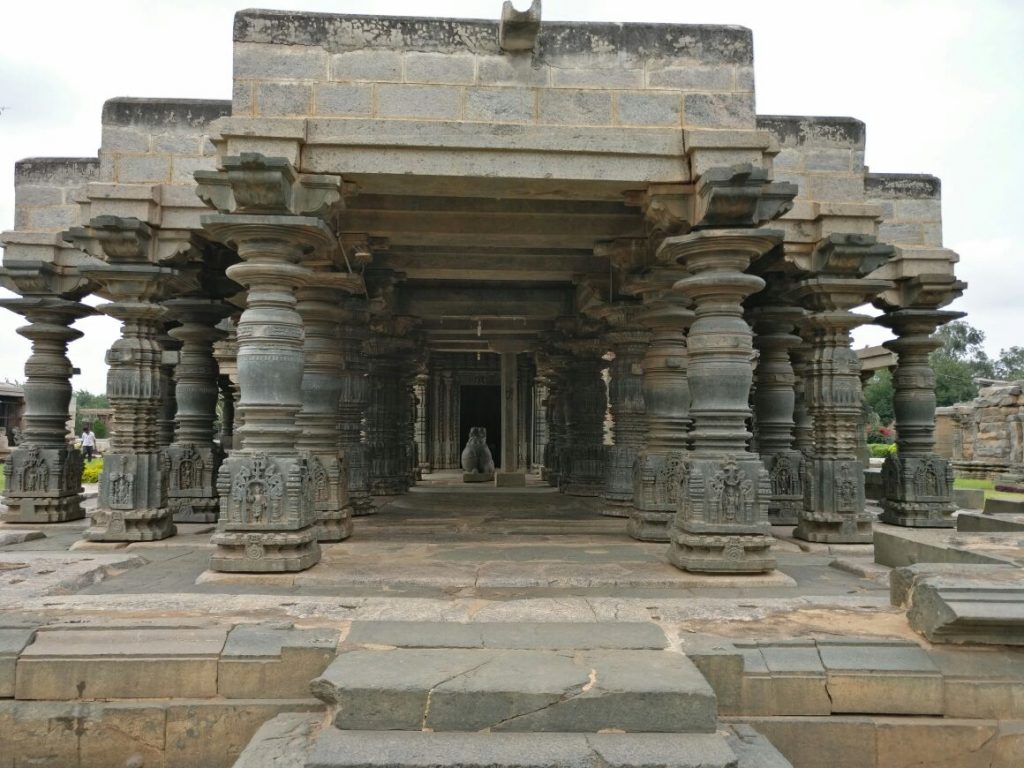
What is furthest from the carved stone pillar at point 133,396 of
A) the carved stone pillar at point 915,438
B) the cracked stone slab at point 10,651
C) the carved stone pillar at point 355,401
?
the carved stone pillar at point 915,438

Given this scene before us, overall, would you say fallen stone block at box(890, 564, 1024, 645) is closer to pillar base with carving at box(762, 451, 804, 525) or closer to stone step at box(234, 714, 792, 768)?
stone step at box(234, 714, 792, 768)

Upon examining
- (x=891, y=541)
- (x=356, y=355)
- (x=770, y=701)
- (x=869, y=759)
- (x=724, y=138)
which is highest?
(x=724, y=138)

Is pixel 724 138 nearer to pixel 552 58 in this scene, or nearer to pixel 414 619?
pixel 552 58

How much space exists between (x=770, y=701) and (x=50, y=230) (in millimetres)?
9511

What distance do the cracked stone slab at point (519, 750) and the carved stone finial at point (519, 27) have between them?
4721mm

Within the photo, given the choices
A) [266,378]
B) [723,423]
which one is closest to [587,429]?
[723,423]

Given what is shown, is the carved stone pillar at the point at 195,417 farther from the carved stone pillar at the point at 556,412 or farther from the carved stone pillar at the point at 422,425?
the carved stone pillar at the point at 422,425

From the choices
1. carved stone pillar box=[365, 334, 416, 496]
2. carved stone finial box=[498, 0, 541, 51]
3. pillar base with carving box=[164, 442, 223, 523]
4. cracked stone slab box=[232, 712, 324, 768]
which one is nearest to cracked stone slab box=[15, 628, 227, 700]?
cracked stone slab box=[232, 712, 324, 768]

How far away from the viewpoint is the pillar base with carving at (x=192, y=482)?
9.28m

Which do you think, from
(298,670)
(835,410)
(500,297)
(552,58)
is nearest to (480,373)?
(500,297)

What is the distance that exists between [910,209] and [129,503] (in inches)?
363

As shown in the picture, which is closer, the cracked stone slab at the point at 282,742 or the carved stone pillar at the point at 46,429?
the cracked stone slab at the point at 282,742

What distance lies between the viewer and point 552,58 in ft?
19.3

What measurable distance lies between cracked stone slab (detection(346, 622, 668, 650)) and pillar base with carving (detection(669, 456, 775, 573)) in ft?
5.54
